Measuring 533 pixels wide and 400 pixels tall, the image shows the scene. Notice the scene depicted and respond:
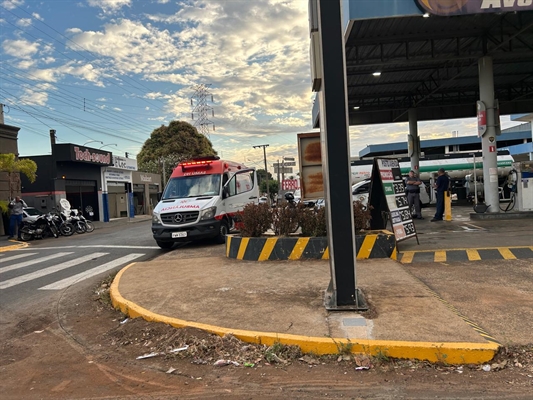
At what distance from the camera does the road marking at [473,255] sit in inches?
311

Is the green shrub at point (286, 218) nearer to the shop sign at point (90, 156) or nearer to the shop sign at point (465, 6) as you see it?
the shop sign at point (465, 6)

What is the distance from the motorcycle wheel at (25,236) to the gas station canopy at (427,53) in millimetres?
14326

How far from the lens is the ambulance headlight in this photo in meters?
11.5

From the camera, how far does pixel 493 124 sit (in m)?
14.6

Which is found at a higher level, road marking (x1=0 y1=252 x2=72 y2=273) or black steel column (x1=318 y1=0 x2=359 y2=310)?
black steel column (x1=318 y1=0 x2=359 y2=310)

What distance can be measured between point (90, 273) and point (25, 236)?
11.2 metres

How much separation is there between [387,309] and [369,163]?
3071 centimetres

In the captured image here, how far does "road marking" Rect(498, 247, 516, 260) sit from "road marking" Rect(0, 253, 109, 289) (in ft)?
31.4

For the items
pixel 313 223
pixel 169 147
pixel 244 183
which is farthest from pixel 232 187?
pixel 169 147

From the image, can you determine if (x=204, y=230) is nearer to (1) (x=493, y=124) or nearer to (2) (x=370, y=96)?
(1) (x=493, y=124)

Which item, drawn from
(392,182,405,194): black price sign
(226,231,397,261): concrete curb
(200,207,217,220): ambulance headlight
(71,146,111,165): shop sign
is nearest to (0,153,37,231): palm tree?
(71,146,111,165): shop sign

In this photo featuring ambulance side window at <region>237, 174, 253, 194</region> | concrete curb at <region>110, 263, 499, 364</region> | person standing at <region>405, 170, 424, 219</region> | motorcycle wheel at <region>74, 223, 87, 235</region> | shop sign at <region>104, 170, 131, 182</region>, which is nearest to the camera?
concrete curb at <region>110, 263, 499, 364</region>

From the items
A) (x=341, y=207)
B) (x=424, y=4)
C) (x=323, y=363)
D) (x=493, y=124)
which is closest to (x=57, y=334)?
(x=323, y=363)

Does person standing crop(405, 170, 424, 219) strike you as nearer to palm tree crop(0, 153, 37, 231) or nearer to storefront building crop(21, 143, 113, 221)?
palm tree crop(0, 153, 37, 231)
